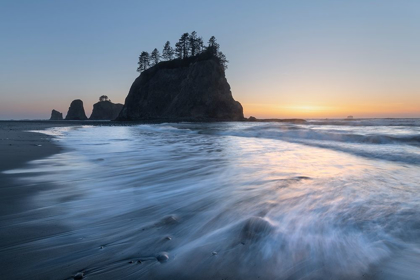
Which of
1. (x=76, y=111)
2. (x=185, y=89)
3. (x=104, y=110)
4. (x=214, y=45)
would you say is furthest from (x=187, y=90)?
(x=76, y=111)

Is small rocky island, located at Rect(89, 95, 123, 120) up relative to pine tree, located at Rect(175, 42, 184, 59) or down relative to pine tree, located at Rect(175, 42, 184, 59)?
down

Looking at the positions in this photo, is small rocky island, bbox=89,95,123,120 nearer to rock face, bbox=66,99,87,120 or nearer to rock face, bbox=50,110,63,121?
rock face, bbox=66,99,87,120

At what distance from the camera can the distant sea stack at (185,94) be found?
51.7 meters

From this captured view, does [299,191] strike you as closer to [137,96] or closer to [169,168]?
[169,168]

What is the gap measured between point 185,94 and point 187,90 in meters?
1.02

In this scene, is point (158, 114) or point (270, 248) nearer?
point (270, 248)

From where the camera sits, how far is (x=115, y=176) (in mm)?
3947

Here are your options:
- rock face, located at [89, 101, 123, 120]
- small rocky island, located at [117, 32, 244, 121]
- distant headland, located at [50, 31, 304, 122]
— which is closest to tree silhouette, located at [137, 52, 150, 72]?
distant headland, located at [50, 31, 304, 122]

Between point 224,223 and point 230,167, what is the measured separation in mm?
2728

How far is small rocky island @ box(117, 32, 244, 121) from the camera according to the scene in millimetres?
51750

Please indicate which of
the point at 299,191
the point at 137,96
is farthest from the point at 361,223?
the point at 137,96

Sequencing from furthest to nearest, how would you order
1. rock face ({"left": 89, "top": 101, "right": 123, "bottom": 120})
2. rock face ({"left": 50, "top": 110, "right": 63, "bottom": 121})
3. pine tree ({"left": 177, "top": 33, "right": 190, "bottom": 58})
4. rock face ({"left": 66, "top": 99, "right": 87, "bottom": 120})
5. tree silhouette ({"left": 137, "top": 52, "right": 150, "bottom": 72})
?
rock face ({"left": 50, "top": 110, "right": 63, "bottom": 121}), rock face ({"left": 66, "top": 99, "right": 87, "bottom": 120}), rock face ({"left": 89, "top": 101, "right": 123, "bottom": 120}), tree silhouette ({"left": 137, "top": 52, "right": 150, "bottom": 72}), pine tree ({"left": 177, "top": 33, "right": 190, "bottom": 58})

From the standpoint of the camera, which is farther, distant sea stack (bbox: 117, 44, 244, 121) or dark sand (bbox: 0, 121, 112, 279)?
distant sea stack (bbox: 117, 44, 244, 121)

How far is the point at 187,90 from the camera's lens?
53.2 m
